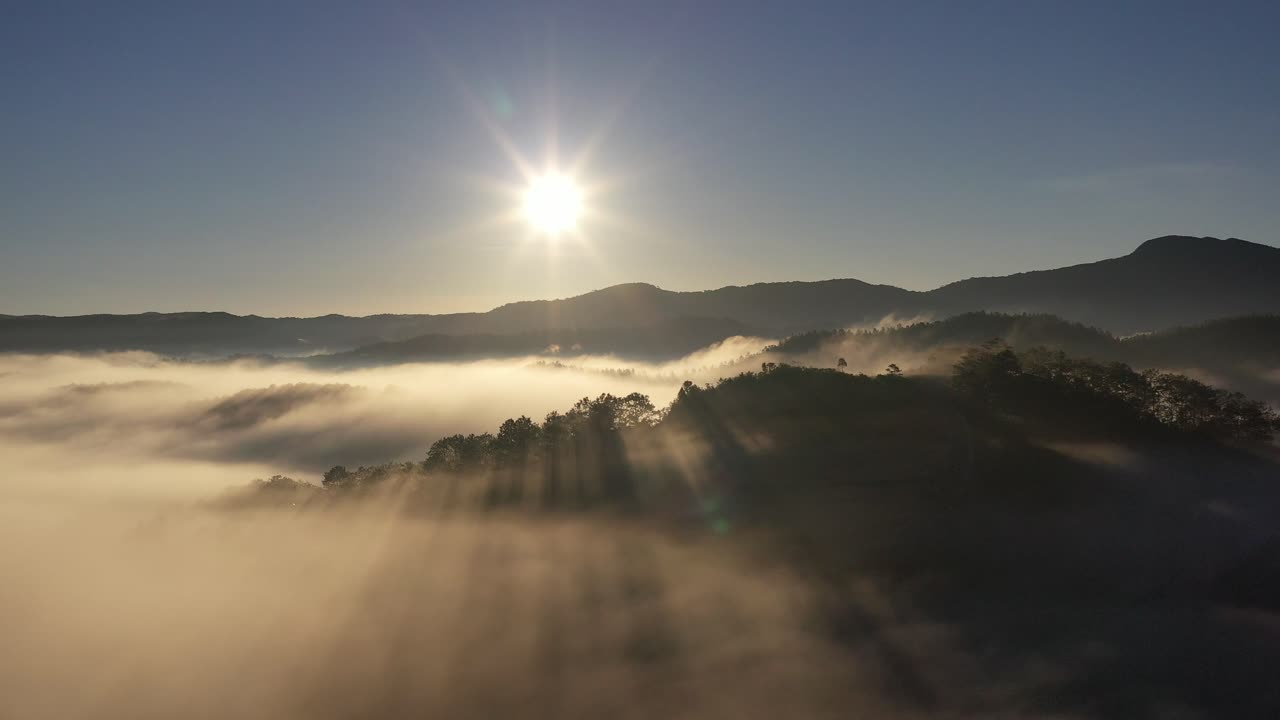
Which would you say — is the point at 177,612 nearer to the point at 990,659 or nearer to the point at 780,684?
the point at 780,684

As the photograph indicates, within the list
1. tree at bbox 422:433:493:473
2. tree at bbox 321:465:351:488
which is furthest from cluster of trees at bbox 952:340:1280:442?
tree at bbox 321:465:351:488

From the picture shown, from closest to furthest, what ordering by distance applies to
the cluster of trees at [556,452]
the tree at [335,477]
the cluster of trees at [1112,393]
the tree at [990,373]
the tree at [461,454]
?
the cluster of trees at [1112,393] → the tree at [990,373] → the cluster of trees at [556,452] → the tree at [461,454] → the tree at [335,477]

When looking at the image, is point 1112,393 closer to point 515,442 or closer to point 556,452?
point 556,452

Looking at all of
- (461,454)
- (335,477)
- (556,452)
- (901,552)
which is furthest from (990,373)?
(335,477)

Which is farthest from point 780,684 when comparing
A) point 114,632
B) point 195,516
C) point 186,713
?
point 195,516

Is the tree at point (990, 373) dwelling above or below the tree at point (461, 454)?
above

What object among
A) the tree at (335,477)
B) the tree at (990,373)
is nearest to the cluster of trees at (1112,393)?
the tree at (990,373)

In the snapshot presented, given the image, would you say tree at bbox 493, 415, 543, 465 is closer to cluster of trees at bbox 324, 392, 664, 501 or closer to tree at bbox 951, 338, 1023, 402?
cluster of trees at bbox 324, 392, 664, 501

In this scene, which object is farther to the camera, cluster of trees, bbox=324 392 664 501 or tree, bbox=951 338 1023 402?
cluster of trees, bbox=324 392 664 501

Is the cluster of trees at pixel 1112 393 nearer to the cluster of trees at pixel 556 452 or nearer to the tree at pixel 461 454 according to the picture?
the cluster of trees at pixel 556 452
